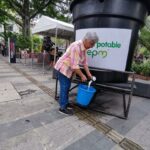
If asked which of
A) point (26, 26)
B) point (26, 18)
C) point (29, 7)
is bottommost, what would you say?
point (26, 26)

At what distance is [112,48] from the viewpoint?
2.80 meters

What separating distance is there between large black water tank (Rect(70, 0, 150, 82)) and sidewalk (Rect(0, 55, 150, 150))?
0.84 meters

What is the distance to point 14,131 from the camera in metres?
2.12

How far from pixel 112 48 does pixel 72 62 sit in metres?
0.85

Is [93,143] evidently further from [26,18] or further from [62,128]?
[26,18]

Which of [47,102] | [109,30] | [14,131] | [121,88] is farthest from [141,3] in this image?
[14,131]

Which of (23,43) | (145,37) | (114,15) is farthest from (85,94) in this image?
(23,43)

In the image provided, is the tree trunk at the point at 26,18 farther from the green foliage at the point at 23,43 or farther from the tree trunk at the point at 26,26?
the green foliage at the point at 23,43

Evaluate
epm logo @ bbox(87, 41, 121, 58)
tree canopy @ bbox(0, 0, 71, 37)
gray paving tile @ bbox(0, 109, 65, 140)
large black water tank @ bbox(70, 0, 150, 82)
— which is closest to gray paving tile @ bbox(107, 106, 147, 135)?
large black water tank @ bbox(70, 0, 150, 82)

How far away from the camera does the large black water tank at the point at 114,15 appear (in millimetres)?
2631

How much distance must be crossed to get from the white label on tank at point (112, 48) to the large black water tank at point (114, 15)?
3.4 inches

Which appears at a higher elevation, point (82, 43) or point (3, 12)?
point (3, 12)

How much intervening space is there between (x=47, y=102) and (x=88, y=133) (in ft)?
4.28

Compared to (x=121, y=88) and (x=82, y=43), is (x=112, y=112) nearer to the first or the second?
(x=121, y=88)
